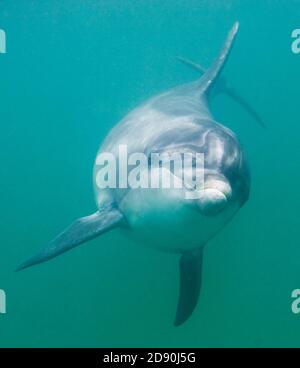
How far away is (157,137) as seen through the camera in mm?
6871

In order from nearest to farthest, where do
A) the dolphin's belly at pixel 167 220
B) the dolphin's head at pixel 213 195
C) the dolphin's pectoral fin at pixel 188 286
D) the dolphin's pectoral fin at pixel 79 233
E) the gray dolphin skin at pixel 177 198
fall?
1. the dolphin's head at pixel 213 195
2. the gray dolphin skin at pixel 177 198
3. the dolphin's belly at pixel 167 220
4. the dolphin's pectoral fin at pixel 79 233
5. the dolphin's pectoral fin at pixel 188 286

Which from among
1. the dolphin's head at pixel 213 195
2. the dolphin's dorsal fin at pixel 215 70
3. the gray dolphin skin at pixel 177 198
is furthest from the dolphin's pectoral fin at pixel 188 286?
the dolphin's dorsal fin at pixel 215 70

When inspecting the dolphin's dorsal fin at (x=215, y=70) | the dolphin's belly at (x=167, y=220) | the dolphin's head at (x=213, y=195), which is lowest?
the dolphin's head at (x=213, y=195)

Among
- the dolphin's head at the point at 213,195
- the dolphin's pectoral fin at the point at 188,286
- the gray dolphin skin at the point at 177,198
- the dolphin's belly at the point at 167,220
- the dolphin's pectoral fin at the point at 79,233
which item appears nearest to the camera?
the dolphin's head at the point at 213,195

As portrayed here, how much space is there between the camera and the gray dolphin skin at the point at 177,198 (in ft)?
17.6

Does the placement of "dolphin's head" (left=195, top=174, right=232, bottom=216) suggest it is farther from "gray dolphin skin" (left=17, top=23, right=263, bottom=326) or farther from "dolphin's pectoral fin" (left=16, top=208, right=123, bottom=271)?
"dolphin's pectoral fin" (left=16, top=208, right=123, bottom=271)

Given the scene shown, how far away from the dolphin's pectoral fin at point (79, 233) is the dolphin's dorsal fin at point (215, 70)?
13.8 feet

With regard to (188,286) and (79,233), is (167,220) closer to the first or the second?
(79,233)

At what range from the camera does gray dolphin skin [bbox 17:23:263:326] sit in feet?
17.6

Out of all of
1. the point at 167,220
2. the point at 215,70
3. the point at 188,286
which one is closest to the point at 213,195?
the point at 167,220

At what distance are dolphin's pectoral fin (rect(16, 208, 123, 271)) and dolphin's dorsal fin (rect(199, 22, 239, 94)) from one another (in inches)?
166

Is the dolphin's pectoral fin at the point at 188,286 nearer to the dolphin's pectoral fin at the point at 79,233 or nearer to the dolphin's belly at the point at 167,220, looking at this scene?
the dolphin's belly at the point at 167,220

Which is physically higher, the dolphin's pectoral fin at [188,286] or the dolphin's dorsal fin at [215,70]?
the dolphin's dorsal fin at [215,70]
